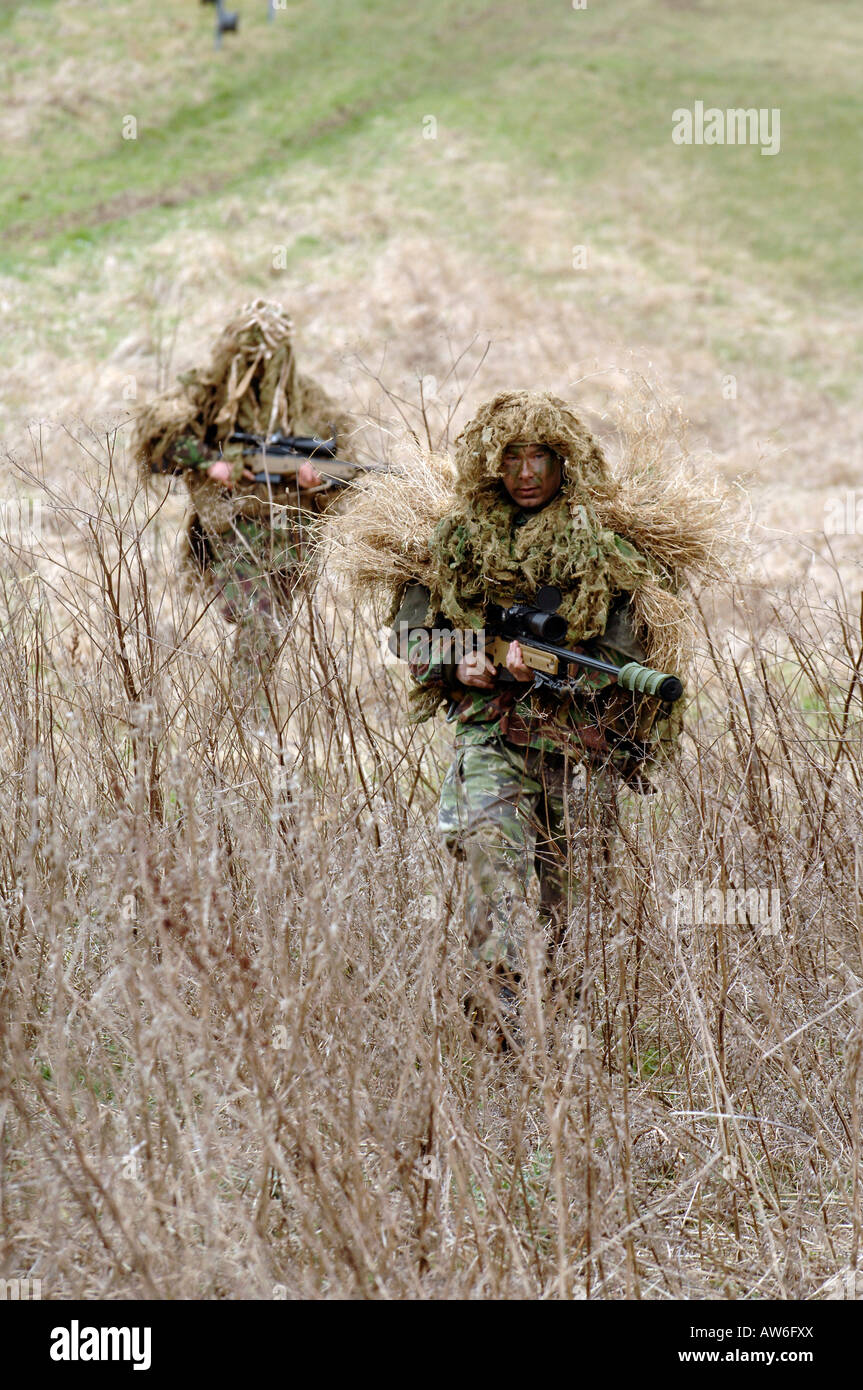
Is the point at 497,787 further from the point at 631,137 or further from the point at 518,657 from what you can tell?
the point at 631,137

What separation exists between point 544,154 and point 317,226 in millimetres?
6322

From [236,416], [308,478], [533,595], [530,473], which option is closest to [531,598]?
[533,595]

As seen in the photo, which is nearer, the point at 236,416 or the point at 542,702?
the point at 542,702

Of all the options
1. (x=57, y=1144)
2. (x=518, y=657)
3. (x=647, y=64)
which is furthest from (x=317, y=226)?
(x=57, y=1144)

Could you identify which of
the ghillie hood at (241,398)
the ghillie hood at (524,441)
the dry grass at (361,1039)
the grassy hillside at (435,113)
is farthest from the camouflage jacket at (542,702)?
the grassy hillside at (435,113)

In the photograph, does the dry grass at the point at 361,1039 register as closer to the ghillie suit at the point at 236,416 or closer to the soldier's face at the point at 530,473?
the soldier's face at the point at 530,473

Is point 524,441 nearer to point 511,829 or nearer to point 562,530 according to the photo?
point 562,530

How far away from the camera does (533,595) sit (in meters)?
3.52

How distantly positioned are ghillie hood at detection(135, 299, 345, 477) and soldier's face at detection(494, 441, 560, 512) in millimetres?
2374

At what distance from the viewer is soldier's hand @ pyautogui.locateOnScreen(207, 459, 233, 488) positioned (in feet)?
18.3

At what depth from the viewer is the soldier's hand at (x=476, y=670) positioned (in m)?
3.50

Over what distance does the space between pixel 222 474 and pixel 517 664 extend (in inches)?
102

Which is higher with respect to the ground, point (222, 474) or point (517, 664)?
point (222, 474)

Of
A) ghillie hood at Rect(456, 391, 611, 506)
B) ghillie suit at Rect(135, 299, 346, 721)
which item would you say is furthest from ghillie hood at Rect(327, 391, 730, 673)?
ghillie suit at Rect(135, 299, 346, 721)
